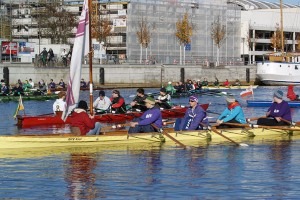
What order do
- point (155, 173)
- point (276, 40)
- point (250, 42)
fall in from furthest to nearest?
point (250, 42) → point (276, 40) → point (155, 173)

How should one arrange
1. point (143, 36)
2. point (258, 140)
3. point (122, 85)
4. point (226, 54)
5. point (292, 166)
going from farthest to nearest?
point (226, 54), point (143, 36), point (122, 85), point (258, 140), point (292, 166)

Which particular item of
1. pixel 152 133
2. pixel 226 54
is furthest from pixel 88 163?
pixel 226 54

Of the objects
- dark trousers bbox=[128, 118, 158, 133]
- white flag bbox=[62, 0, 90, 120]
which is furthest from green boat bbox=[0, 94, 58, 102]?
dark trousers bbox=[128, 118, 158, 133]

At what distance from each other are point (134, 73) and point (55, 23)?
28330mm

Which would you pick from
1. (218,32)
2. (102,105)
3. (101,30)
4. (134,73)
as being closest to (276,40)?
(218,32)

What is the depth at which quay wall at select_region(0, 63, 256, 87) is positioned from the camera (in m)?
95.8

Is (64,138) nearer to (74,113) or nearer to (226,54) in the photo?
(74,113)

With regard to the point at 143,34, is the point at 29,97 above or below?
below

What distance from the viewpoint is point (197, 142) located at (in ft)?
110

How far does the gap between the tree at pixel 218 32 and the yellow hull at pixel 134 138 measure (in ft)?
342

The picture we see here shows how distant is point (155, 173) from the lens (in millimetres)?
26359

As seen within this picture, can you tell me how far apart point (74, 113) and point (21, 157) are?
9.15ft

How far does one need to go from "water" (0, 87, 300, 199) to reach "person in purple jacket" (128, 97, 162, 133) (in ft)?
2.55

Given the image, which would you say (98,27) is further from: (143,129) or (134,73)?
(143,129)
